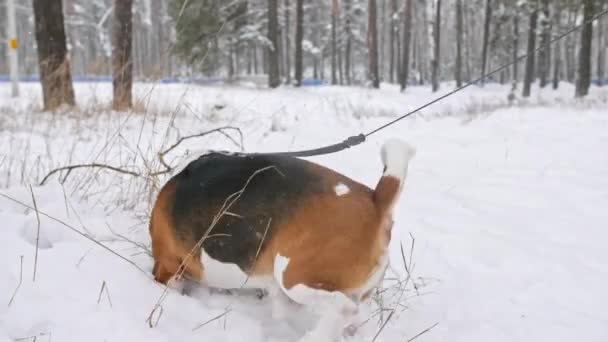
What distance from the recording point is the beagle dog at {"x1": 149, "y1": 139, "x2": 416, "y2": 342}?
4.22ft

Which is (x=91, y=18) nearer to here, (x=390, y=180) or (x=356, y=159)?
(x=356, y=159)

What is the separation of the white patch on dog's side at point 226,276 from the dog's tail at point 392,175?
421 mm

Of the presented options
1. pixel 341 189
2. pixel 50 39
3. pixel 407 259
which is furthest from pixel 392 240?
pixel 50 39

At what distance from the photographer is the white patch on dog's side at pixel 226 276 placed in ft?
4.72

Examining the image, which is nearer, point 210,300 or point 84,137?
point 210,300

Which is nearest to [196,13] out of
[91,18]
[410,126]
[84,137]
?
[410,126]

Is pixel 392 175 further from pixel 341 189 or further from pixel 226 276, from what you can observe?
pixel 226 276

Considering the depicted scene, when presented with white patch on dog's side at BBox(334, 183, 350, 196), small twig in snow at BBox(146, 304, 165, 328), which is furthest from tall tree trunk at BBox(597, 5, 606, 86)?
small twig in snow at BBox(146, 304, 165, 328)

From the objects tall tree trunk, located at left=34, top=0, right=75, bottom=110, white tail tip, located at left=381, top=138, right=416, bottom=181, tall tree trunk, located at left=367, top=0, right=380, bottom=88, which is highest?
tall tree trunk, located at left=367, top=0, right=380, bottom=88

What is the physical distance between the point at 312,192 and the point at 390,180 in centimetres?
23

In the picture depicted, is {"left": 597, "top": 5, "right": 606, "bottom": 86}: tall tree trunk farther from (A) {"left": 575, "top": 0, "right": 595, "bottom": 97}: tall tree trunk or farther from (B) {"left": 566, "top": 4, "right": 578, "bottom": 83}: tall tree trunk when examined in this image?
(A) {"left": 575, "top": 0, "right": 595, "bottom": 97}: tall tree trunk

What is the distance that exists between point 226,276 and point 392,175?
24.1 inches

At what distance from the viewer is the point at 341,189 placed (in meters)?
1.42

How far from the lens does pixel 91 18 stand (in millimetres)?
44219
